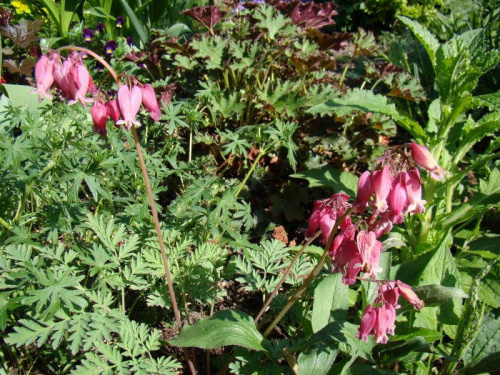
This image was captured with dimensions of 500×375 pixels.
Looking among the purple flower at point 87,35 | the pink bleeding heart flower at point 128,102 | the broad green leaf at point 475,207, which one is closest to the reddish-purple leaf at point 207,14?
the purple flower at point 87,35

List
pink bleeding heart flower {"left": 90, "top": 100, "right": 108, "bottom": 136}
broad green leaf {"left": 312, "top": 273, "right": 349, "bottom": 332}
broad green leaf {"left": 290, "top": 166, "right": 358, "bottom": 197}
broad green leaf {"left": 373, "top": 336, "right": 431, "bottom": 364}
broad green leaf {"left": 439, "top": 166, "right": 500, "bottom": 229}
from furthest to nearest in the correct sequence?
broad green leaf {"left": 290, "top": 166, "right": 358, "bottom": 197} → broad green leaf {"left": 439, "top": 166, "right": 500, "bottom": 229} → broad green leaf {"left": 312, "top": 273, "right": 349, "bottom": 332} → broad green leaf {"left": 373, "top": 336, "right": 431, "bottom": 364} → pink bleeding heart flower {"left": 90, "top": 100, "right": 108, "bottom": 136}

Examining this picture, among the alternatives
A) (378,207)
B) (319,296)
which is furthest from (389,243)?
(378,207)

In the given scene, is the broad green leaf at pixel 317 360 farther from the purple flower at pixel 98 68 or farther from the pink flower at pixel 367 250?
the purple flower at pixel 98 68

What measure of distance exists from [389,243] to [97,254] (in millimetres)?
1237

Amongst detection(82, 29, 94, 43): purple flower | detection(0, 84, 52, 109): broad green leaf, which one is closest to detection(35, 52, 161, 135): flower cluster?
detection(0, 84, 52, 109): broad green leaf

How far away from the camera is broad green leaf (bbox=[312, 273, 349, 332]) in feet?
6.57

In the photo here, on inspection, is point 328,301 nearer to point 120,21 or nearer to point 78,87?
point 78,87

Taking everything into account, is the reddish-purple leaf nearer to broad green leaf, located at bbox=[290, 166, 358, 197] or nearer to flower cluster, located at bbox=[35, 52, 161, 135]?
broad green leaf, located at bbox=[290, 166, 358, 197]

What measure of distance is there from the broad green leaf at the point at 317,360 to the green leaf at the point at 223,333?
16 centimetres

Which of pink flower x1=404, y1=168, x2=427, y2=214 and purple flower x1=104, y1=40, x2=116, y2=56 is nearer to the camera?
pink flower x1=404, y1=168, x2=427, y2=214

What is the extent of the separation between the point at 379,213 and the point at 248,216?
874 mm

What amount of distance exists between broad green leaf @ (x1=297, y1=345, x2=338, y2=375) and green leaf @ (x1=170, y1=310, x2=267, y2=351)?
6.1 inches

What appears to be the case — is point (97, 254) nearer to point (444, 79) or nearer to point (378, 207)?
point (378, 207)

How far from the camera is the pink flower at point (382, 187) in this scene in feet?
4.45
